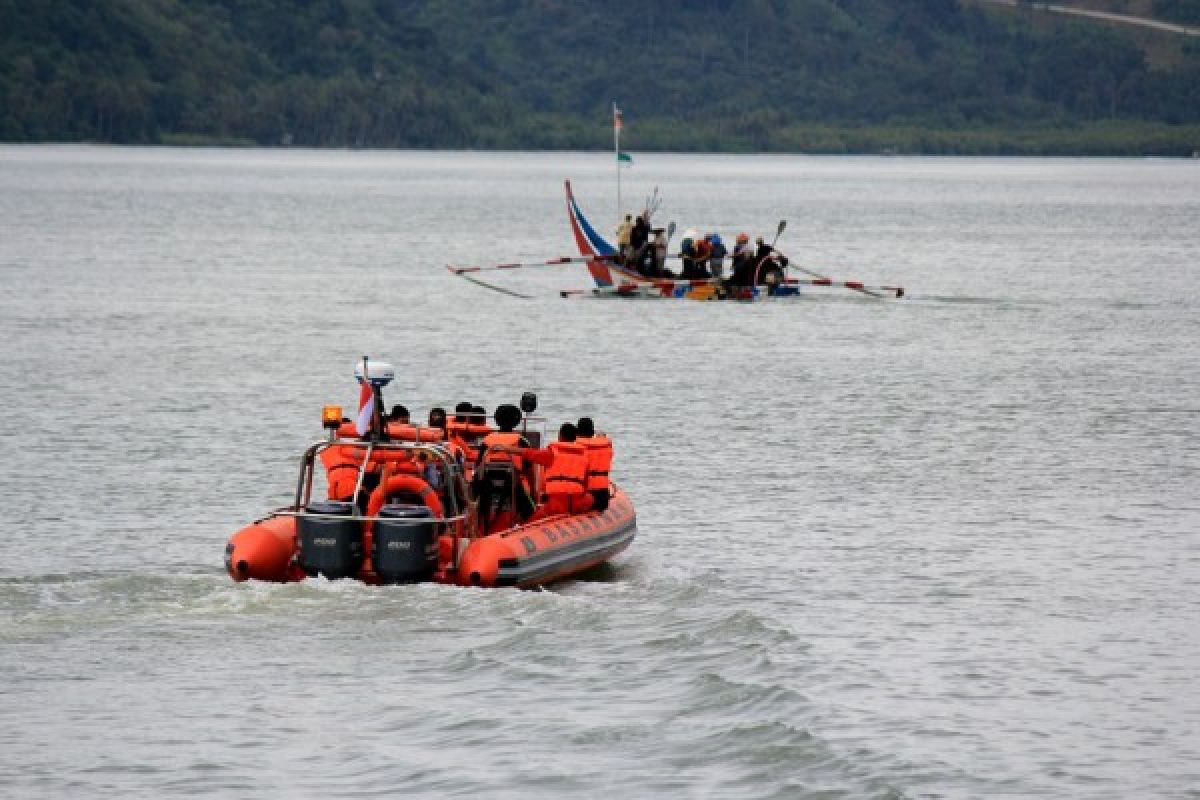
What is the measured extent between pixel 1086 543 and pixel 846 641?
5893mm

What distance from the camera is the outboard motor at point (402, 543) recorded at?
20938 millimetres

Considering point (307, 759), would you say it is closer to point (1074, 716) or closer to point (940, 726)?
point (940, 726)

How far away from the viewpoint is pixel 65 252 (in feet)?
282

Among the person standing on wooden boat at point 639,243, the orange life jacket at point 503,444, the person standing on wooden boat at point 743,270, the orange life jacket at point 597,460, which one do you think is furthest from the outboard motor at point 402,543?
the person standing on wooden boat at point 743,270

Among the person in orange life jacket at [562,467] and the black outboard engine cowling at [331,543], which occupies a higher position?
the person in orange life jacket at [562,467]

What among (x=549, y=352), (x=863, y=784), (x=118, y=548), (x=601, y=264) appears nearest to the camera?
(x=863, y=784)

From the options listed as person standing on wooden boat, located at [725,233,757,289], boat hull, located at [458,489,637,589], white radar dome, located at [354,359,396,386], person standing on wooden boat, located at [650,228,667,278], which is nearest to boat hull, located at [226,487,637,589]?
boat hull, located at [458,489,637,589]

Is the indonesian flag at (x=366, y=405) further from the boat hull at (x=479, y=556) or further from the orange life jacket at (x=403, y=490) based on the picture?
the boat hull at (x=479, y=556)

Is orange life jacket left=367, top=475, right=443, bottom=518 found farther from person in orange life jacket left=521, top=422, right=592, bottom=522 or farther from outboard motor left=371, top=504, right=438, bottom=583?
person in orange life jacket left=521, top=422, right=592, bottom=522

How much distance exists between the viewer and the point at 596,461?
23.2 m

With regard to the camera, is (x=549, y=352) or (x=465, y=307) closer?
(x=549, y=352)

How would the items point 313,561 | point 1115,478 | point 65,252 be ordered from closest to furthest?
point 313,561, point 1115,478, point 65,252

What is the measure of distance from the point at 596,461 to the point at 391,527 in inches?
120

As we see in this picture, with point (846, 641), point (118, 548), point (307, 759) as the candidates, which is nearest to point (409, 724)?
point (307, 759)
